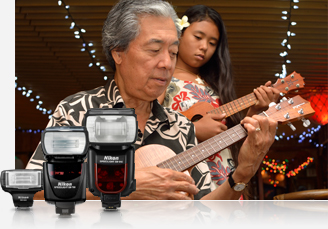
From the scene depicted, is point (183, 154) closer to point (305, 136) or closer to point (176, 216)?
point (176, 216)

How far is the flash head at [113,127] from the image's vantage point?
699 mm

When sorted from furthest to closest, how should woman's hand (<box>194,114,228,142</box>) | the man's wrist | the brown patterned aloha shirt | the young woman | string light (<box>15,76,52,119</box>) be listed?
string light (<box>15,76,52,119</box>) < the young woman < woman's hand (<box>194,114,228,142</box>) < the man's wrist < the brown patterned aloha shirt

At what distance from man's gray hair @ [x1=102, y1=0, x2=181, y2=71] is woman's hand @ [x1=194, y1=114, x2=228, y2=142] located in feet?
2.34

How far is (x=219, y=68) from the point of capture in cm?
239

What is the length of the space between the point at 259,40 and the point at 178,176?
4.56 meters

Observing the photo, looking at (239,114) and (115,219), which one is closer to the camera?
(115,219)

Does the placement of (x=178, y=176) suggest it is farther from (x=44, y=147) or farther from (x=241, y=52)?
(x=241, y=52)

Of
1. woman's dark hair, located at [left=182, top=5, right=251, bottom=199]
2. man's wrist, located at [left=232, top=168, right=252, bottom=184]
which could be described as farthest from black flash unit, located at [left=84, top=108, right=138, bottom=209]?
woman's dark hair, located at [left=182, top=5, right=251, bottom=199]

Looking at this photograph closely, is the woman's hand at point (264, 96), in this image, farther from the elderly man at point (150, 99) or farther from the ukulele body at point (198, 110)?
the elderly man at point (150, 99)

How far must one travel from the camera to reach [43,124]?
10828mm

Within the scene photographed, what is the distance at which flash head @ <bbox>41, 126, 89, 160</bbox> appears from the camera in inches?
26.5

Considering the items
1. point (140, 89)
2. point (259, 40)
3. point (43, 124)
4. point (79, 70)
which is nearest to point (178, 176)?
point (140, 89)

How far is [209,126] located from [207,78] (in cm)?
43

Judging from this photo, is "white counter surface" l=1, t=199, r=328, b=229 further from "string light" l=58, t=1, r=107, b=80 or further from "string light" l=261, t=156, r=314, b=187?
"string light" l=261, t=156, r=314, b=187
